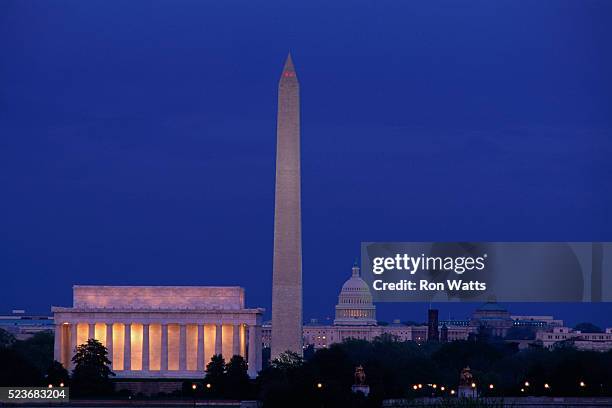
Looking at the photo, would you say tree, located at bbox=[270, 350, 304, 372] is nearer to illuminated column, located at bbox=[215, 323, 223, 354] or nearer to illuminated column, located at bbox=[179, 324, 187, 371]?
illuminated column, located at bbox=[215, 323, 223, 354]

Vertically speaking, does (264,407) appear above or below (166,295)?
below

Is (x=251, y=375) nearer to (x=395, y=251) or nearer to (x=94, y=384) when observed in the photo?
(x=94, y=384)

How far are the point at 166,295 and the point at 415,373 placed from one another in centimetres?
2539

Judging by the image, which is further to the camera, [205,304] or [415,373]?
[205,304]

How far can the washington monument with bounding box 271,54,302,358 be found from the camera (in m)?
143

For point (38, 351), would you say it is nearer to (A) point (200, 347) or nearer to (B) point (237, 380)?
(A) point (200, 347)

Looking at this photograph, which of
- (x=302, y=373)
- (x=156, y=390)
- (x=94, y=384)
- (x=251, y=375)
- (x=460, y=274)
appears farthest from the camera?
(x=251, y=375)

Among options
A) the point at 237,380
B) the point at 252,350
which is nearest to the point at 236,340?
the point at 252,350

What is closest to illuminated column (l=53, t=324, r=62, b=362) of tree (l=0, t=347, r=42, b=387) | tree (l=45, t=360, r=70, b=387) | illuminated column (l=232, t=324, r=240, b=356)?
illuminated column (l=232, t=324, r=240, b=356)

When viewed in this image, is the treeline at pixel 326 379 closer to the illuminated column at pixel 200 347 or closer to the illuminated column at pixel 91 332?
the illuminated column at pixel 91 332

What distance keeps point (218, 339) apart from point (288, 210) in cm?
2691

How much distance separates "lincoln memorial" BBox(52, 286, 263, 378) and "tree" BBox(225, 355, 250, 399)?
1676cm

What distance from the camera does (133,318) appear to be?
171 meters

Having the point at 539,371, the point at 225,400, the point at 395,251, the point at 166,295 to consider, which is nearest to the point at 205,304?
the point at 166,295
